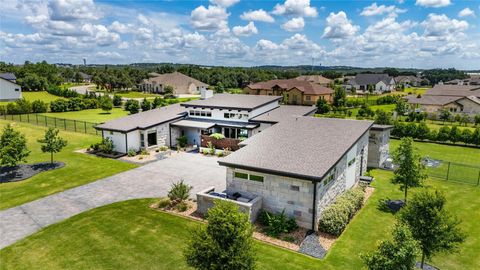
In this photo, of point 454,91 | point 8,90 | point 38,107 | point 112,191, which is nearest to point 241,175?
point 112,191

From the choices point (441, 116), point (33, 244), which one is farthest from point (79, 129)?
point (441, 116)

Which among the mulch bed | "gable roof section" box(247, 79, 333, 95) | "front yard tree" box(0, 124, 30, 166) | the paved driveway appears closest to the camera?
the paved driveway

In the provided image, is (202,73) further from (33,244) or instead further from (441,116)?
(33,244)

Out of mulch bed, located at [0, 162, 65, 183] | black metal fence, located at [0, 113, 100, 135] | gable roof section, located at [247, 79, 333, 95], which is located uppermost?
gable roof section, located at [247, 79, 333, 95]

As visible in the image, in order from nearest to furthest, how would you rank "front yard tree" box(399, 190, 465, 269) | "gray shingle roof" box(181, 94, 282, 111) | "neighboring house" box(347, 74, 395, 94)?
1. "front yard tree" box(399, 190, 465, 269)
2. "gray shingle roof" box(181, 94, 282, 111)
3. "neighboring house" box(347, 74, 395, 94)

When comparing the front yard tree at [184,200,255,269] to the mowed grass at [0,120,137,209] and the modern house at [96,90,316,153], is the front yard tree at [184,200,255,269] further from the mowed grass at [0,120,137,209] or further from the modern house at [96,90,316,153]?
the modern house at [96,90,316,153]

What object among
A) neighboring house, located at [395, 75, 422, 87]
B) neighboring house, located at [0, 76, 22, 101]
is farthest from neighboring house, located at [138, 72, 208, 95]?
neighboring house, located at [395, 75, 422, 87]

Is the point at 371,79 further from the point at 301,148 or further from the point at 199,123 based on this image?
the point at 301,148

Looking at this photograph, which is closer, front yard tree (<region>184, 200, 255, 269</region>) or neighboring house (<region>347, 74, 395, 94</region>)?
front yard tree (<region>184, 200, 255, 269</region>)
